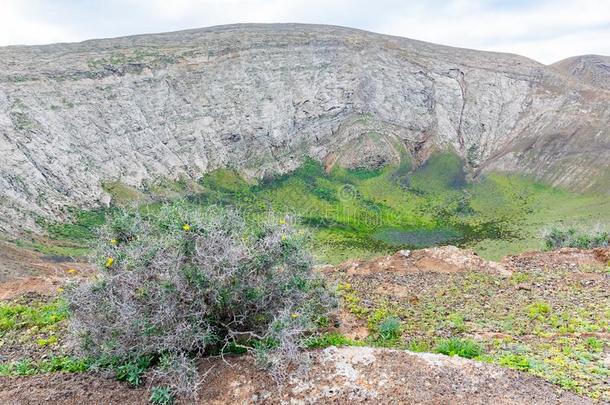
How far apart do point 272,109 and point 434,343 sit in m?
44.3

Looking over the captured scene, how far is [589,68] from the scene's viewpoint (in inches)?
2963

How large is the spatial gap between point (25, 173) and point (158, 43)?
23.3 meters

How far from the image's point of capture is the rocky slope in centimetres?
7219

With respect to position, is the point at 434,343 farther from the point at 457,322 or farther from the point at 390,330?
the point at 457,322

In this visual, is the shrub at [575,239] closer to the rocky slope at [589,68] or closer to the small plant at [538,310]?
the small plant at [538,310]

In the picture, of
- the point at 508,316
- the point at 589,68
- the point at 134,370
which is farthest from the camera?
the point at 589,68

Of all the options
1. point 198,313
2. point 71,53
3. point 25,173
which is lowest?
point 25,173

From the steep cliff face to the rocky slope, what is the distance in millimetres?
19198

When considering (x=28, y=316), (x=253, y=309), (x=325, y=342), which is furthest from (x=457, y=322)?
(x=28, y=316)

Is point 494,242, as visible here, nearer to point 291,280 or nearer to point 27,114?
point 291,280

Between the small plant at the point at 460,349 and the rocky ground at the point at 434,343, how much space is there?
0.49ft

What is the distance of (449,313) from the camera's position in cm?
949

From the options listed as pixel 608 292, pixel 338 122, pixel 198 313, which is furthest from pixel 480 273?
pixel 338 122

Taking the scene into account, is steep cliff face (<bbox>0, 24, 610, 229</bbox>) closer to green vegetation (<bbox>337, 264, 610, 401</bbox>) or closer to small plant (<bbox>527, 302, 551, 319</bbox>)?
green vegetation (<bbox>337, 264, 610, 401</bbox>)
